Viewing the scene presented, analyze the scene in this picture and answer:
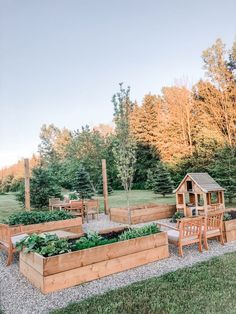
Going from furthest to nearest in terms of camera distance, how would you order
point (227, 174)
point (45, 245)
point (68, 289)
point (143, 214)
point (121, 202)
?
point (121, 202), point (227, 174), point (143, 214), point (45, 245), point (68, 289)

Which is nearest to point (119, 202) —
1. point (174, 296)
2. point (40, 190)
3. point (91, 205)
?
point (40, 190)

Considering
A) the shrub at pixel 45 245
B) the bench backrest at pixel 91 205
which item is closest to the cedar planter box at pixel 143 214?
the bench backrest at pixel 91 205

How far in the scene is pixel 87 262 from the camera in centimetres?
408

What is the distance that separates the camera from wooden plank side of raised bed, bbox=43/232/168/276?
3775 mm

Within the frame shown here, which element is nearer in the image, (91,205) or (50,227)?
(50,227)

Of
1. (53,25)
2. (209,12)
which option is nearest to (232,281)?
(53,25)

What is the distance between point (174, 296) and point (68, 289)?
1553mm

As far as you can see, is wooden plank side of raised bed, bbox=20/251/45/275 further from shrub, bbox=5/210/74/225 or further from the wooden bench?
shrub, bbox=5/210/74/225

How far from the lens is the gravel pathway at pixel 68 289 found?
341cm

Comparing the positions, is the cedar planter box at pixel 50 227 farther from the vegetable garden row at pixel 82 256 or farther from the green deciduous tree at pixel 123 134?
the vegetable garden row at pixel 82 256

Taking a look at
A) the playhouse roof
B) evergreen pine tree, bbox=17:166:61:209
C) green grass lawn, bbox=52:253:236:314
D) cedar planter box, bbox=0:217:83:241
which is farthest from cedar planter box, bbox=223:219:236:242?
evergreen pine tree, bbox=17:166:61:209

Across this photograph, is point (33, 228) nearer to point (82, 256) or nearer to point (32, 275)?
point (32, 275)

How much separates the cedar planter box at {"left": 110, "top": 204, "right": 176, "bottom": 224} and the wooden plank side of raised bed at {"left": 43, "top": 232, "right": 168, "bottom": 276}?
430 centimetres

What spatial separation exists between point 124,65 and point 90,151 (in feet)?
37.8
